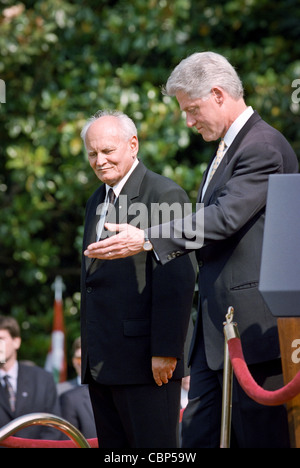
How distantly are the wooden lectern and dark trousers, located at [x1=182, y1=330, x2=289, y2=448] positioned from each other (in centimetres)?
12

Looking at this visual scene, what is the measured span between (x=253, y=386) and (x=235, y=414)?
260mm

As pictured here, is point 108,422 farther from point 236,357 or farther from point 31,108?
point 31,108

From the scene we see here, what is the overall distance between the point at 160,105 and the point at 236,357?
5.71m

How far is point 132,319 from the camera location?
3.57m

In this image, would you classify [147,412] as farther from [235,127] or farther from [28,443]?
[235,127]

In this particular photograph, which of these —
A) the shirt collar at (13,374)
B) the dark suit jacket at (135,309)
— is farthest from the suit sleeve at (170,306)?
the shirt collar at (13,374)

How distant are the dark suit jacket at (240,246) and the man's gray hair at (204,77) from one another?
0.23m

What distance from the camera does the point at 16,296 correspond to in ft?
32.2

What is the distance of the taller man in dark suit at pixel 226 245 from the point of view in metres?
3.12

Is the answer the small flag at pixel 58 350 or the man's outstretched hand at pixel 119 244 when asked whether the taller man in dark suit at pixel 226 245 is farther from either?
the small flag at pixel 58 350

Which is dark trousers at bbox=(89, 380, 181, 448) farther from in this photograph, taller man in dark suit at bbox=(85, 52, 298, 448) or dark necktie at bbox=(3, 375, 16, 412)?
dark necktie at bbox=(3, 375, 16, 412)

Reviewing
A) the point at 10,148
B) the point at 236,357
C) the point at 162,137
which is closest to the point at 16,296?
the point at 10,148

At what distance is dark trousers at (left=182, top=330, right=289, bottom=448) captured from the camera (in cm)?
307

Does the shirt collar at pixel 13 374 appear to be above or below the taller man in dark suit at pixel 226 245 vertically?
below
